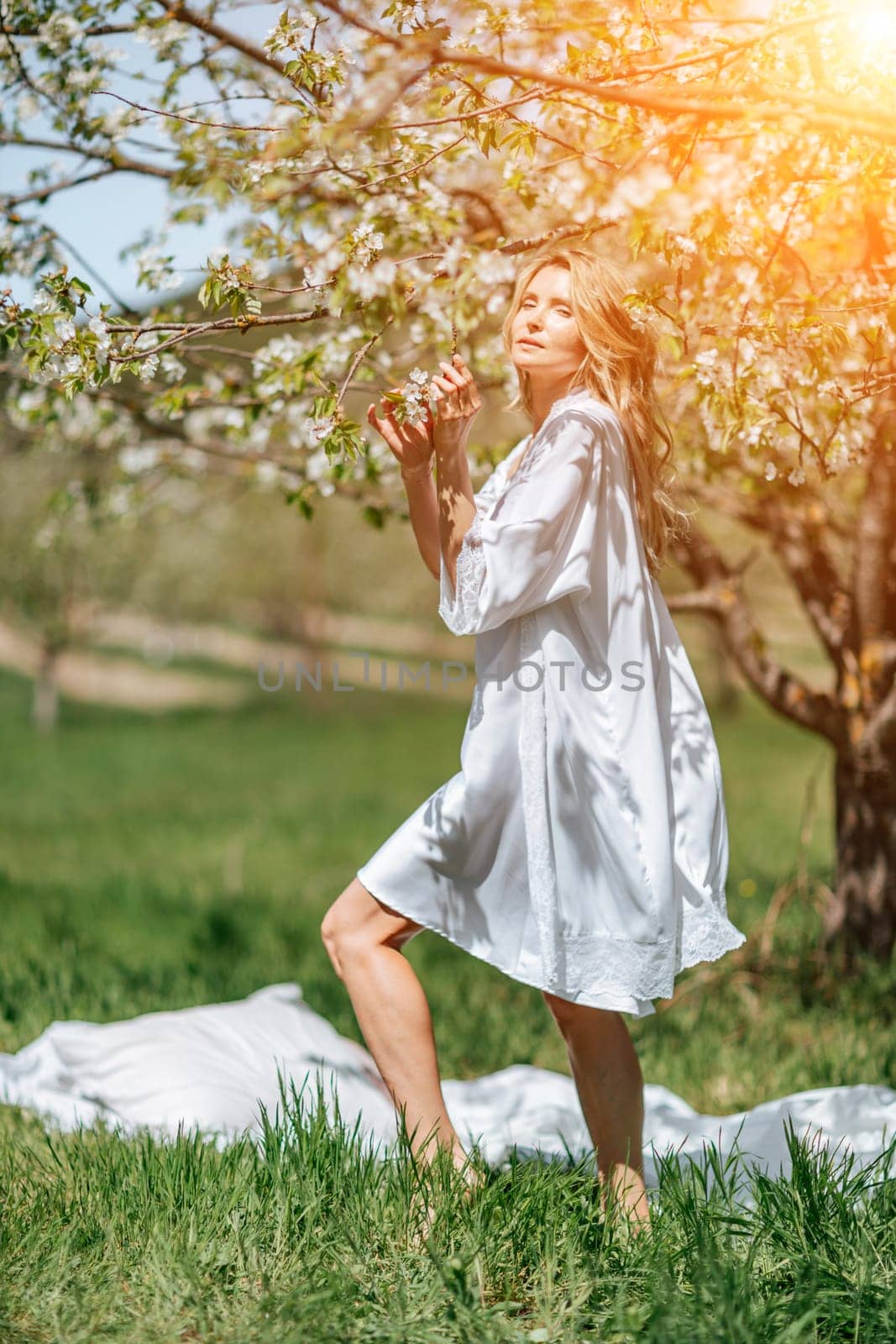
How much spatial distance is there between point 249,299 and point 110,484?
11.2 ft

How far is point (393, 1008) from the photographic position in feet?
9.07

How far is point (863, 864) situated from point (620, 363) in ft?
9.93

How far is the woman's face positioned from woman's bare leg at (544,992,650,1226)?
4.99ft

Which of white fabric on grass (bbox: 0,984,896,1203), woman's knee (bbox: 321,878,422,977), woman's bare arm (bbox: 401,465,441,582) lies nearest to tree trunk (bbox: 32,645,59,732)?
white fabric on grass (bbox: 0,984,896,1203)

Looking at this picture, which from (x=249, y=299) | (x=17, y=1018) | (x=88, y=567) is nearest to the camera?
(x=249, y=299)

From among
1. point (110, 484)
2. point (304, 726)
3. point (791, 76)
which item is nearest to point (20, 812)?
point (110, 484)

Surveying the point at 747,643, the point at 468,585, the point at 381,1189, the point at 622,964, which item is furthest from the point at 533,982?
the point at 747,643

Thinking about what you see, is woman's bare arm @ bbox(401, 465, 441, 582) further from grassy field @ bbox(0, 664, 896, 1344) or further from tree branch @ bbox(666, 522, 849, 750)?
tree branch @ bbox(666, 522, 849, 750)

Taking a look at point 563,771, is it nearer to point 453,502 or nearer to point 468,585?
point 468,585

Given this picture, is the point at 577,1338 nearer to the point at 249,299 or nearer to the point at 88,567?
the point at 249,299

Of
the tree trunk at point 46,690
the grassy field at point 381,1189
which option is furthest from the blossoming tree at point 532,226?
the tree trunk at point 46,690

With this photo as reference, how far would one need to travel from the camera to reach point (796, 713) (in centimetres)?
509

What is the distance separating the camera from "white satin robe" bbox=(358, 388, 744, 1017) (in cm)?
269

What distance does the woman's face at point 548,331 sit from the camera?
2.89 metres
